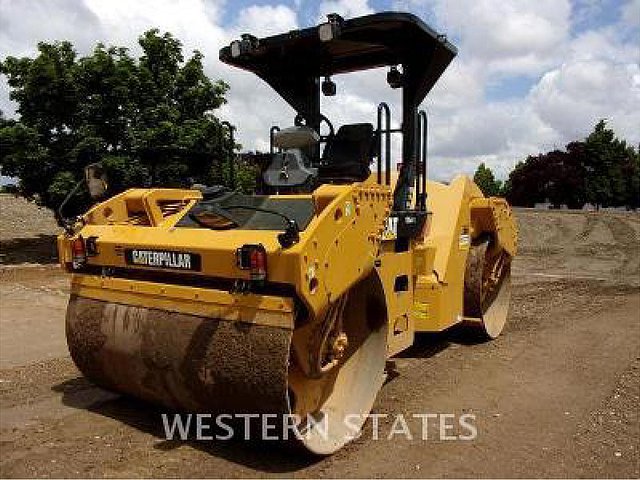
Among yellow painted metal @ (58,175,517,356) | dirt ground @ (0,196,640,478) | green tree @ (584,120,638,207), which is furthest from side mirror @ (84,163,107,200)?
green tree @ (584,120,638,207)

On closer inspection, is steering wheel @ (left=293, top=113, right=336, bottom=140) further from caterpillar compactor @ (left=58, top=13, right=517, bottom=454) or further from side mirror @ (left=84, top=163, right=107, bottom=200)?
side mirror @ (left=84, top=163, right=107, bottom=200)

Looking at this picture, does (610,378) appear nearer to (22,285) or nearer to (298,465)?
(298,465)

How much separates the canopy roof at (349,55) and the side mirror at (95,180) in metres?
1.50

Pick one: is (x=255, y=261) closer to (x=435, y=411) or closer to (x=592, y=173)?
(x=435, y=411)

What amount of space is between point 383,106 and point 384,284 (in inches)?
46.9

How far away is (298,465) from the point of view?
11.9ft

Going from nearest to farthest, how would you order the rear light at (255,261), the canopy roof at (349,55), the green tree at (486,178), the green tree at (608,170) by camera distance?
the rear light at (255,261)
the canopy roof at (349,55)
the green tree at (608,170)
the green tree at (486,178)

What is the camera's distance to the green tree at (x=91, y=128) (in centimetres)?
1209

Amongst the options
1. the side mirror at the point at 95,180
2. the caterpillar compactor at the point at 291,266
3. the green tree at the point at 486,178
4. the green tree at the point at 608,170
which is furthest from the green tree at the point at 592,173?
the side mirror at the point at 95,180

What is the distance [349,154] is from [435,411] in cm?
193

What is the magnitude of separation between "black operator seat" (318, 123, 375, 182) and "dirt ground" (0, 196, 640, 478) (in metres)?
1.65

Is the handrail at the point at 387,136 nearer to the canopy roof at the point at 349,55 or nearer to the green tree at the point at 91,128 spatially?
the canopy roof at the point at 349,55

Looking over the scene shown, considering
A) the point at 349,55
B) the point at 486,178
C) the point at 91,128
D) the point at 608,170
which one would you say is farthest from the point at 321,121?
the point at 486,178

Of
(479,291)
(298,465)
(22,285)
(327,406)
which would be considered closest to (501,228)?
(479,291)
